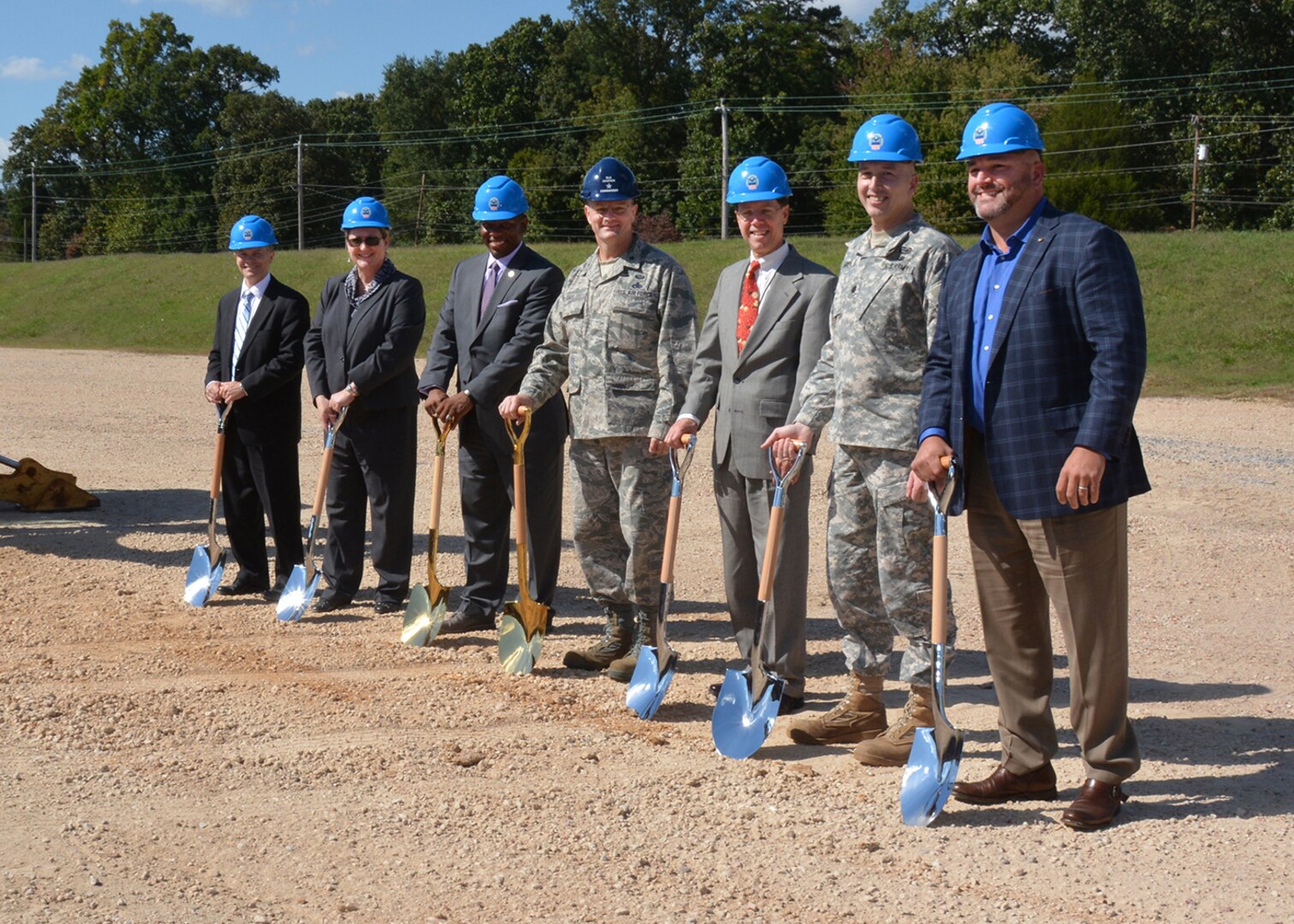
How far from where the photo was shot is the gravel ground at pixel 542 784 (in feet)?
13.0

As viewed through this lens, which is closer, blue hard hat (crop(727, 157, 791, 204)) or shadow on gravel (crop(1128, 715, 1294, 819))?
shadow on gravel (crop(1128, 715, 1294, 819))

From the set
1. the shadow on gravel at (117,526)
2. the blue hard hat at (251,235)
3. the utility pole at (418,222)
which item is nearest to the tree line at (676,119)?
the utility pole at (418,222)

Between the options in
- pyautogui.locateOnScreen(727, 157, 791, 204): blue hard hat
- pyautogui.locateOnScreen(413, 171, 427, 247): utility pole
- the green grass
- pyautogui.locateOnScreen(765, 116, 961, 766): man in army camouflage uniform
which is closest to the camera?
pyautogui.locateOnScreen(765, 116, 961, 766): man in army camouflage uniform

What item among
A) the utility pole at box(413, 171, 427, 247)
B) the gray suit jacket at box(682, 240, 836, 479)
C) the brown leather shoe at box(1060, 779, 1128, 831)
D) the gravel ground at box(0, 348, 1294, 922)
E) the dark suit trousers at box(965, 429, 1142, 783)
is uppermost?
the utility pole at box(413, 171, 427, 247)

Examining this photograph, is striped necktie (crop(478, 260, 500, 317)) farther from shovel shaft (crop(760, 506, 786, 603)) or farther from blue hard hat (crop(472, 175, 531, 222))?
shovel shaft (crop(760, 506, 786, 603))

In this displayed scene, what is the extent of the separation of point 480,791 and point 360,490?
3.39 meters

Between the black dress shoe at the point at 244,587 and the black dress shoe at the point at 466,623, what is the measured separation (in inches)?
60.6

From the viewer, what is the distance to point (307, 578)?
24.9ft

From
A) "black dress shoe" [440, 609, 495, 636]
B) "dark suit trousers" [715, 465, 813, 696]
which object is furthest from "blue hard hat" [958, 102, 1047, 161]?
"black dress shoe" [440, 609, 495, 636]

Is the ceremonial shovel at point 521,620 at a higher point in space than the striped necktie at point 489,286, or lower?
lower

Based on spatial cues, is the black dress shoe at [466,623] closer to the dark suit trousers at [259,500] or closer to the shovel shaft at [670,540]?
the dark suit trousers at [259,500]

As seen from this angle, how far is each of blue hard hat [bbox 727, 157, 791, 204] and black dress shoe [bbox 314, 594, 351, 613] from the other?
3.52m

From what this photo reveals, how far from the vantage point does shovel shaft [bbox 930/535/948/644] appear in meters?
4.48

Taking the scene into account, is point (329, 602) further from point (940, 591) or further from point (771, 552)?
point (940, 591)
